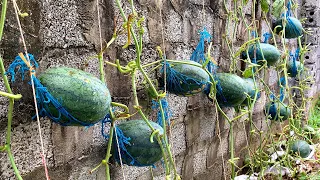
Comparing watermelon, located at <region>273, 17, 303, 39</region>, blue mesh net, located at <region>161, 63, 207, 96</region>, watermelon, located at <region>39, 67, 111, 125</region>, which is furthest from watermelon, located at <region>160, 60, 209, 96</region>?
watermelon, located at <region>273, 17, 303, 39</region>

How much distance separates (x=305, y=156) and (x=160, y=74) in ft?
6.16

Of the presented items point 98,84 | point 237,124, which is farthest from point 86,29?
point 237,124

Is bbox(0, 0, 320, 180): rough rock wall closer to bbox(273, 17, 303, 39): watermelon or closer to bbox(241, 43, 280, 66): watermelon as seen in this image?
bbox(241, 43, 280, 66): watermelon

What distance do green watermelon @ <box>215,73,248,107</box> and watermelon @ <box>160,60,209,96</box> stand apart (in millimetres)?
341

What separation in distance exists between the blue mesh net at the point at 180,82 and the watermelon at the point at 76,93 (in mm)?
607

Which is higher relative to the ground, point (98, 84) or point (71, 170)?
point (98, 84)

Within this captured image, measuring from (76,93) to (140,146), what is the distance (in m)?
0.42

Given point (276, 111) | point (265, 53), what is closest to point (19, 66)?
point (265, 53)

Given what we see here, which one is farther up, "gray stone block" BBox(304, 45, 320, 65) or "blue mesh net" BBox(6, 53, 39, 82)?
"blue mesh net" BBox(6, 53, 39, 82)

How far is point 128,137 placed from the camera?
4.28 ft

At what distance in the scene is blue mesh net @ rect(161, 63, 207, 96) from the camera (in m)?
1.57

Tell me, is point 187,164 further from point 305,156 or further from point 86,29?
point 305,156

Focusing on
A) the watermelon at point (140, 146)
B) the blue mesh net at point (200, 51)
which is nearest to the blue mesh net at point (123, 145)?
the watermelon at point (140, 146)

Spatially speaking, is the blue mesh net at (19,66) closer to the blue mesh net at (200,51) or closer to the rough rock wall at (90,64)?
the rough rock wall at (90,64)
